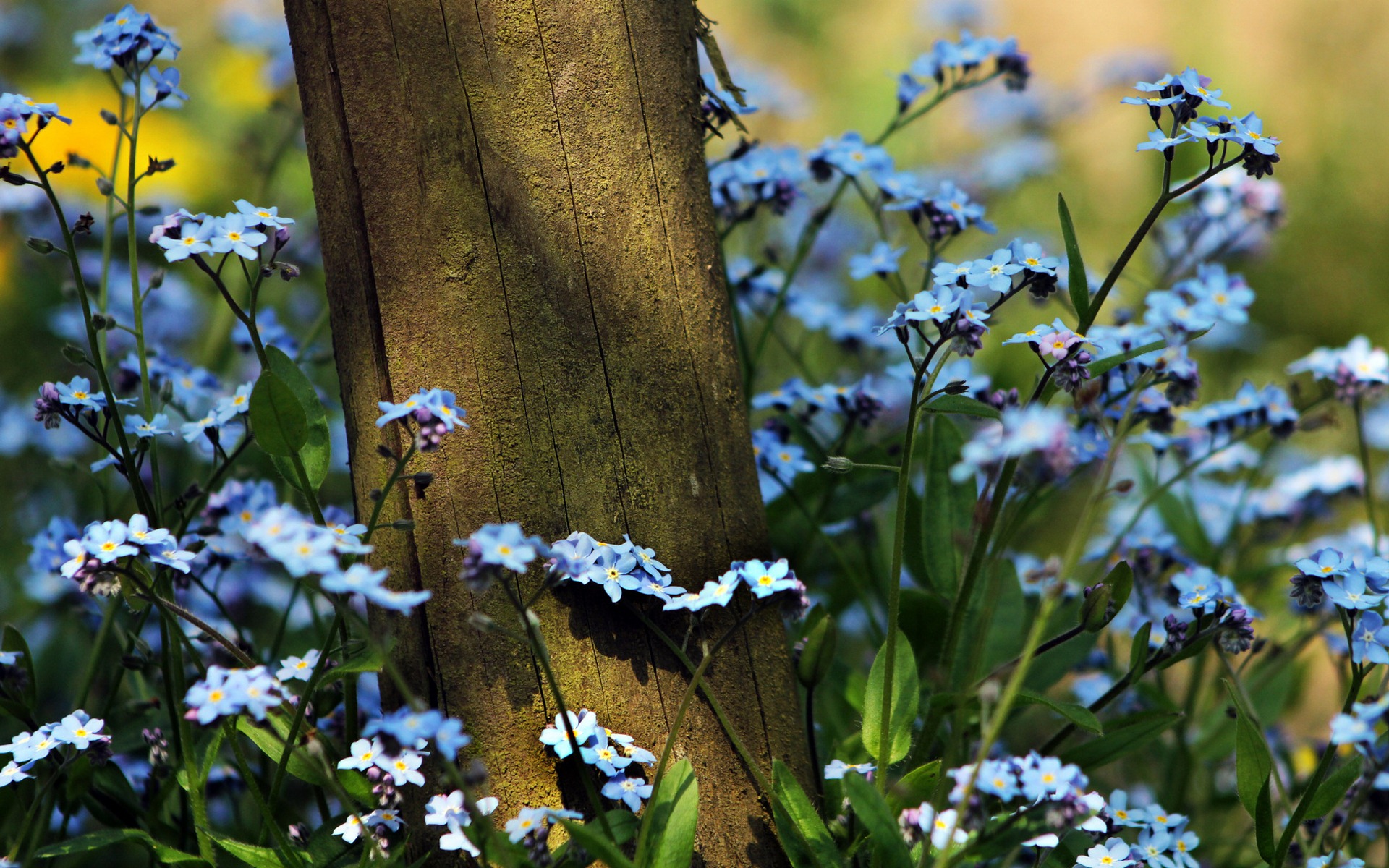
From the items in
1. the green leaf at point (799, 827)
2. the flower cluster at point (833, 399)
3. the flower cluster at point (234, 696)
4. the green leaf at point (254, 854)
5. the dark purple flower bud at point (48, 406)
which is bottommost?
the green leaf at point (799, 827)

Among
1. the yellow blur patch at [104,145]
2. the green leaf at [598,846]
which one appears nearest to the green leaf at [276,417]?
the green leaf at [598,846]

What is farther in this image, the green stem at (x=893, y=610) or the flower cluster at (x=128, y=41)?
the flower cluster at (x=128, y=41)

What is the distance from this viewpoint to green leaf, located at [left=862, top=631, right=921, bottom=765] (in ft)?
5.21

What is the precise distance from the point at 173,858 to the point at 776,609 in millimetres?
934

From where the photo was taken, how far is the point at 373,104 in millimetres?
1586

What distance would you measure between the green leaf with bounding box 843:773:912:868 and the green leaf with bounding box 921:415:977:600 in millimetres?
694

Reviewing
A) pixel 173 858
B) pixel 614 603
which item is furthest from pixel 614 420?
pixel 173 858

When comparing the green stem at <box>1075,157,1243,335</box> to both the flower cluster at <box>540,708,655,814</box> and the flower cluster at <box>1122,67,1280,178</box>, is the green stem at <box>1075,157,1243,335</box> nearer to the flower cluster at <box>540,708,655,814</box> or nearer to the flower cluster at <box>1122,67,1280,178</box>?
the flower cluster at <box>1122,67,1280,178</box>

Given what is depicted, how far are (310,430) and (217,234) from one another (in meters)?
0.32

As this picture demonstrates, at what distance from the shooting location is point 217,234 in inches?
59.7

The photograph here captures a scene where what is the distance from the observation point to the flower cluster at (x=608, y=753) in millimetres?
1457

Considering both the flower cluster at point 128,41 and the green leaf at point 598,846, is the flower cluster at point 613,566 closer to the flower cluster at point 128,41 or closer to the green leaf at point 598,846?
the green leaf at point 598,846

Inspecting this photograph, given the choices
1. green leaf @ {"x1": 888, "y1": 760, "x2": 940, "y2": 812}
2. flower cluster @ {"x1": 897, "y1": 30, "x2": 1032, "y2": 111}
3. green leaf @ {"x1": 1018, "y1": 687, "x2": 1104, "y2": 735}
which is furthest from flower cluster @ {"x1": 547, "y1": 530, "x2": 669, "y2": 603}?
flower cluster @ {"x1": 897, "y1": 30, "x2": 1032, "y2": 111}

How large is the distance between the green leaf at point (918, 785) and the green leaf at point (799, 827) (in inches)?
4.2
